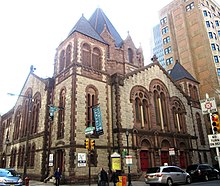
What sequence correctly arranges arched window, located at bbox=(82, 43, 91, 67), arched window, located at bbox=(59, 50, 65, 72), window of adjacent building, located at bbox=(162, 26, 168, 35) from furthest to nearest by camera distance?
window of adjacent building, located at bbox=(162, 26, 168, 35), arched window, located at bbox=(59, 50, 65, 72), arched window, located at bbox=(82, 43, 91, 67)

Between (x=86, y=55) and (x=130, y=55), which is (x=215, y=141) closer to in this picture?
(x=86, y=55)

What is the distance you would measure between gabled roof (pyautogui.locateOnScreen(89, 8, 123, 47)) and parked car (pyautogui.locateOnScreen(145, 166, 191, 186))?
24300mm

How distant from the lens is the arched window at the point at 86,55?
2568 centimetres

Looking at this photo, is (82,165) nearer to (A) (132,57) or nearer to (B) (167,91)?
(B) (167,91)

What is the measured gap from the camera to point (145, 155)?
25.1m

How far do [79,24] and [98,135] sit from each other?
15.3 metres

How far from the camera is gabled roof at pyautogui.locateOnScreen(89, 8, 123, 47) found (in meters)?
36.6

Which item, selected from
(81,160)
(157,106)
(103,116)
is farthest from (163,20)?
(81,160)

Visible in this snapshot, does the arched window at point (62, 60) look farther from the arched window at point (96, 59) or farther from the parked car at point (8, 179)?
the parked car at point (8, 179)

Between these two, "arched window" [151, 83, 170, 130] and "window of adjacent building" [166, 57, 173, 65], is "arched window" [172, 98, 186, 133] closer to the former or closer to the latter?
"arched window" [151, 83, 170, 130]

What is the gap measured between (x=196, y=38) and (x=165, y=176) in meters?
44.8

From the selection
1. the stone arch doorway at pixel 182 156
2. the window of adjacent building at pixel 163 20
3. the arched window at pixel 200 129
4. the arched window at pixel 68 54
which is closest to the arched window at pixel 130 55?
the arched window at pixel 68 54

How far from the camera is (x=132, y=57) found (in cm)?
3716

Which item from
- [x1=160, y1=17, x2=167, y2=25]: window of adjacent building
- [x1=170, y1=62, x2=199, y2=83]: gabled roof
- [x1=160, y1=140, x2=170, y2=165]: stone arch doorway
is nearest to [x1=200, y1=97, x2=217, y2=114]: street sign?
[x1=160, y1=140, x2=170, y2=165]: stone arch doorway
